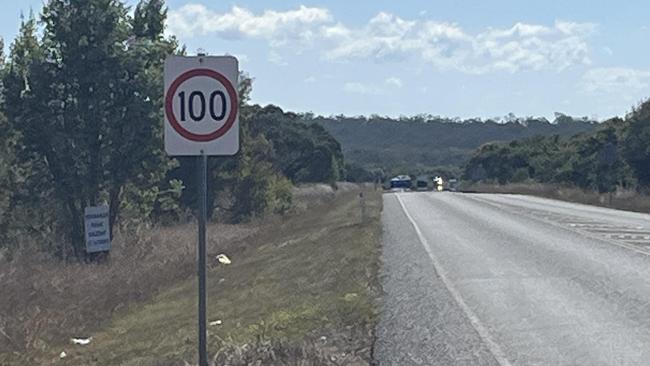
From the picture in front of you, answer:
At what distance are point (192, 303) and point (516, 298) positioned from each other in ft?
22.7

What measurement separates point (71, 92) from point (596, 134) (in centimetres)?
5443

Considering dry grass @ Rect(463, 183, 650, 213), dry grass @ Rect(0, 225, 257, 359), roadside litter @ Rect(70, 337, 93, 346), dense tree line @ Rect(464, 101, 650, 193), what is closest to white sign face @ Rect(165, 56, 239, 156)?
dry grass @ Rect(0, 225, 257, 359)

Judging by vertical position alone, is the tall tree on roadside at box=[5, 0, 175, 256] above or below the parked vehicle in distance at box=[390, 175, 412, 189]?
above

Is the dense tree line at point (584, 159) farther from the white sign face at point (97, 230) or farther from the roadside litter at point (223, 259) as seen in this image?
the white sign face at point (97, 230)

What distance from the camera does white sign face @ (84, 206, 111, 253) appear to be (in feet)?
98.1

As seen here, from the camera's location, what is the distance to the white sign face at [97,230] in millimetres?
29891

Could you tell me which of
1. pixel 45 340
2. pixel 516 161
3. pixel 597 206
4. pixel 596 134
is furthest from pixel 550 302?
pixel 516 161

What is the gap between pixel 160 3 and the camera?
40.3m

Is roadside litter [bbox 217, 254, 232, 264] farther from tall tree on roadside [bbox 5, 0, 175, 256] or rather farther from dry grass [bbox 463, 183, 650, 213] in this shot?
dry grass [bbox 463, 183, 650, 213]

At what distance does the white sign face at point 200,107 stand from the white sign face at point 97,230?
21.1 meters

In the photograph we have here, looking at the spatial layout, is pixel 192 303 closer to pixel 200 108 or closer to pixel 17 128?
pixel 200 108

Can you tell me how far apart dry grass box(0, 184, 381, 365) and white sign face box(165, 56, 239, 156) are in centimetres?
230

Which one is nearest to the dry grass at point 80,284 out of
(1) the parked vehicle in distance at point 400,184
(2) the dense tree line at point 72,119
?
(2) the dense tree line at point 72,119

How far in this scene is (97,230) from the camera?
3028cm
